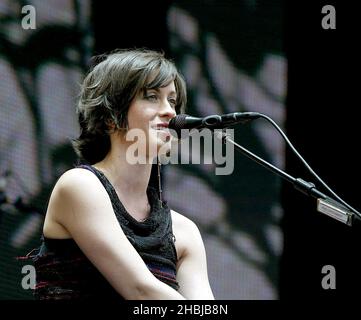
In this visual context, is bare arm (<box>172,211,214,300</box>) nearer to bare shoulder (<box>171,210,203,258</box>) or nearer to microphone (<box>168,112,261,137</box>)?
bare shoulder (<box>171,210,203,258</box>)

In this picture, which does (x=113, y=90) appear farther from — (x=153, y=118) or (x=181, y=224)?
(x=181, y=224)

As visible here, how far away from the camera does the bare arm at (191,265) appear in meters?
2.48

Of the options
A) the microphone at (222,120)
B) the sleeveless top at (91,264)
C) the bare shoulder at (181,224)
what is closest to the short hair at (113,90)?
the sleeveless top at (91,264)

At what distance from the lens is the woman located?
2.20 metres

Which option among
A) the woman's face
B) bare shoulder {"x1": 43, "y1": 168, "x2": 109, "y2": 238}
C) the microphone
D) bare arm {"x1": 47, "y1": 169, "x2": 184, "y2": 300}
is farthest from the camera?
the woman's face

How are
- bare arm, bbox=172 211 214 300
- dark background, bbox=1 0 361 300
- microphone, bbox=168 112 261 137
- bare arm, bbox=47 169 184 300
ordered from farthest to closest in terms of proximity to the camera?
dark background, bbox=1 0 361 300 < bare arm, bbox=172 211 214 300 < bare arm, bbox=47 169 184 300 < microphone, bbox=168 112 261 137

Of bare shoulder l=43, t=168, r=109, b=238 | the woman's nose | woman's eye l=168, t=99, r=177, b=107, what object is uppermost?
woman's eye l=168, t=99, r=177, b=107

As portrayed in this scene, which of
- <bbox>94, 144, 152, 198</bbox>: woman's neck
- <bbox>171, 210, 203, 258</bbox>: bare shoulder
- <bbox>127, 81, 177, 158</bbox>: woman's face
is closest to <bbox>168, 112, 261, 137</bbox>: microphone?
<bbox>127, 81, 177, 158</bbox>: woman's face

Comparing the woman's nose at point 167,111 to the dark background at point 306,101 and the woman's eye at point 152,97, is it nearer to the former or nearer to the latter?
the woman's eye at point 152,97

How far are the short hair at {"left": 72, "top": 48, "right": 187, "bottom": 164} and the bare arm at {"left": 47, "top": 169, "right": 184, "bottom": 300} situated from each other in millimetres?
227

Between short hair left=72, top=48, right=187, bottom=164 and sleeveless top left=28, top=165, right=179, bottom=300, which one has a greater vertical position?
short hair left=72, top=48, right=187, bottom=164

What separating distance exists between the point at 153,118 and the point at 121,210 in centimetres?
28

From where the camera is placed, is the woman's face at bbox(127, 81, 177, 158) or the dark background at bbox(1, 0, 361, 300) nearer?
the woman's face at bbox(127, 81, 177, 158)

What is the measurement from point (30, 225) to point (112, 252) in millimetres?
1043
